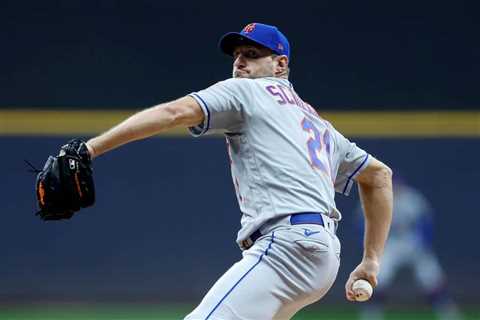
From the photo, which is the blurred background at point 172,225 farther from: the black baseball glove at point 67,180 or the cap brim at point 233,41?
A: the black baseball glove at point 67,180

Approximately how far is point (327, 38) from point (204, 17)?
1.37 m

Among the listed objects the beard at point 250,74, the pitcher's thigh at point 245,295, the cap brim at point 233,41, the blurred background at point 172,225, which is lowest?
the blurred background at point 172,225

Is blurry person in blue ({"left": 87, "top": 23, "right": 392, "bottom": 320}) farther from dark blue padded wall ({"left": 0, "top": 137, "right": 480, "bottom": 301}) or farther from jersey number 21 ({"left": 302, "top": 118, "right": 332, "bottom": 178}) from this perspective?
dark blue padded wall ({"left": 0, "top": 137, "right": 480, "bottom": 301})

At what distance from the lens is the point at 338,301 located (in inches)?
369

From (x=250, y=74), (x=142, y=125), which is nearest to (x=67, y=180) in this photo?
(x=142, y=125)

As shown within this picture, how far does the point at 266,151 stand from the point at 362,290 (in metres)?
0.67

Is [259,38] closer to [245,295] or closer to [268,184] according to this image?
[268,184]

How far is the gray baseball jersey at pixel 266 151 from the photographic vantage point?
140 inches

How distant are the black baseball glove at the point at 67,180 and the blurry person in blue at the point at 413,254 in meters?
6.12

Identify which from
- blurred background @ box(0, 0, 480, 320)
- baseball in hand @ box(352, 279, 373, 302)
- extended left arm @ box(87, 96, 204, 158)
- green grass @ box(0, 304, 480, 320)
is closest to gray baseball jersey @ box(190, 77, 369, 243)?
extended left arm @ box(87, 96, 204, 158)

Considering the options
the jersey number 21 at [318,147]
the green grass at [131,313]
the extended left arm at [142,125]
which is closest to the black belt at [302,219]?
the jersey number 21 at [318,147]

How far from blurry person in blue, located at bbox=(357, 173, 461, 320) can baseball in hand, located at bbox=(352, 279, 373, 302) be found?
17.4ft

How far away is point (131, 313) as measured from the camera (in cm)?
880

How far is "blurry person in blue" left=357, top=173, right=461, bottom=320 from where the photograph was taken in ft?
30.2
